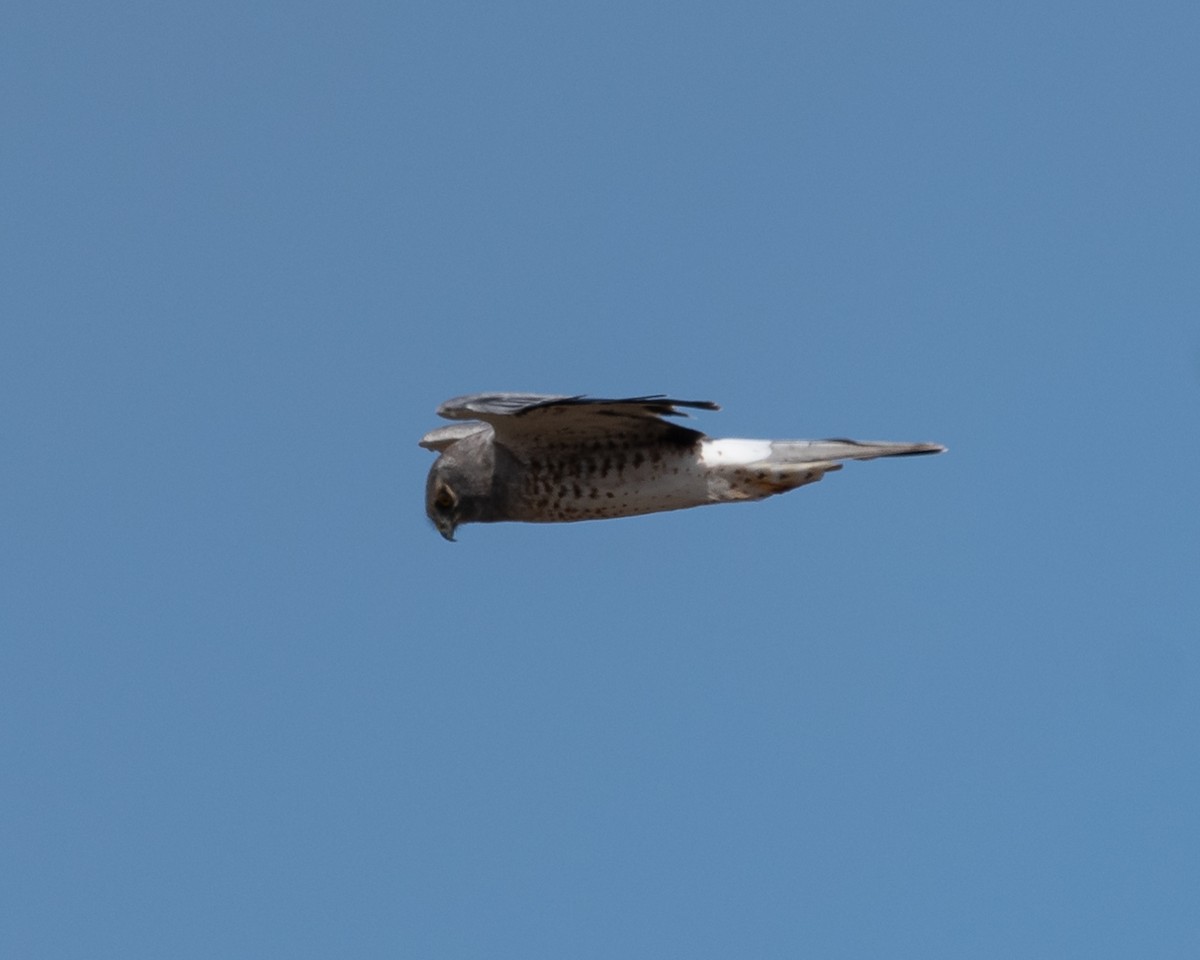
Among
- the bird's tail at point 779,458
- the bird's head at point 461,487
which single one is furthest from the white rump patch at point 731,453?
the bird's head at point 461,487

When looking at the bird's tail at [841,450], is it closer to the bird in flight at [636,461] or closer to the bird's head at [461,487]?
the bird in flight at [636,461]

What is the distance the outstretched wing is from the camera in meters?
11.8

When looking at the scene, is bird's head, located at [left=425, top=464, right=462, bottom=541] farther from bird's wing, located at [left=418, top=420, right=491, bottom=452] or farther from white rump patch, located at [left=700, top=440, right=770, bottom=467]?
white rump patch, located at [left=700, top=440, right=770, bottom=467]

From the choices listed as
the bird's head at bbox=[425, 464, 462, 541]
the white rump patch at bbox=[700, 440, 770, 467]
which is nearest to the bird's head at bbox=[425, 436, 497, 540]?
the bird's head at bbox=[425, 464, 462, 541]

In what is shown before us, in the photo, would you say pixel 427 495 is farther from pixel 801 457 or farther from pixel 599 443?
pixel 801 457

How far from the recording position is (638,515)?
42.1 ft

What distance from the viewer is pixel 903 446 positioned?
492 inches

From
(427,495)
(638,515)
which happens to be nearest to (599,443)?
(638,515)

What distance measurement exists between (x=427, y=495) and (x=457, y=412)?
5.69 feet

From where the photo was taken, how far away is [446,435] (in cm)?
1438

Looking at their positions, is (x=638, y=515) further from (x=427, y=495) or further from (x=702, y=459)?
(x=427, y=495)

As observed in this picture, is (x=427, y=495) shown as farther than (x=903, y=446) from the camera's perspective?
Yes

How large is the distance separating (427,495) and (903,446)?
3.36 metres

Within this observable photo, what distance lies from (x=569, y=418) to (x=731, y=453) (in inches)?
42.9
